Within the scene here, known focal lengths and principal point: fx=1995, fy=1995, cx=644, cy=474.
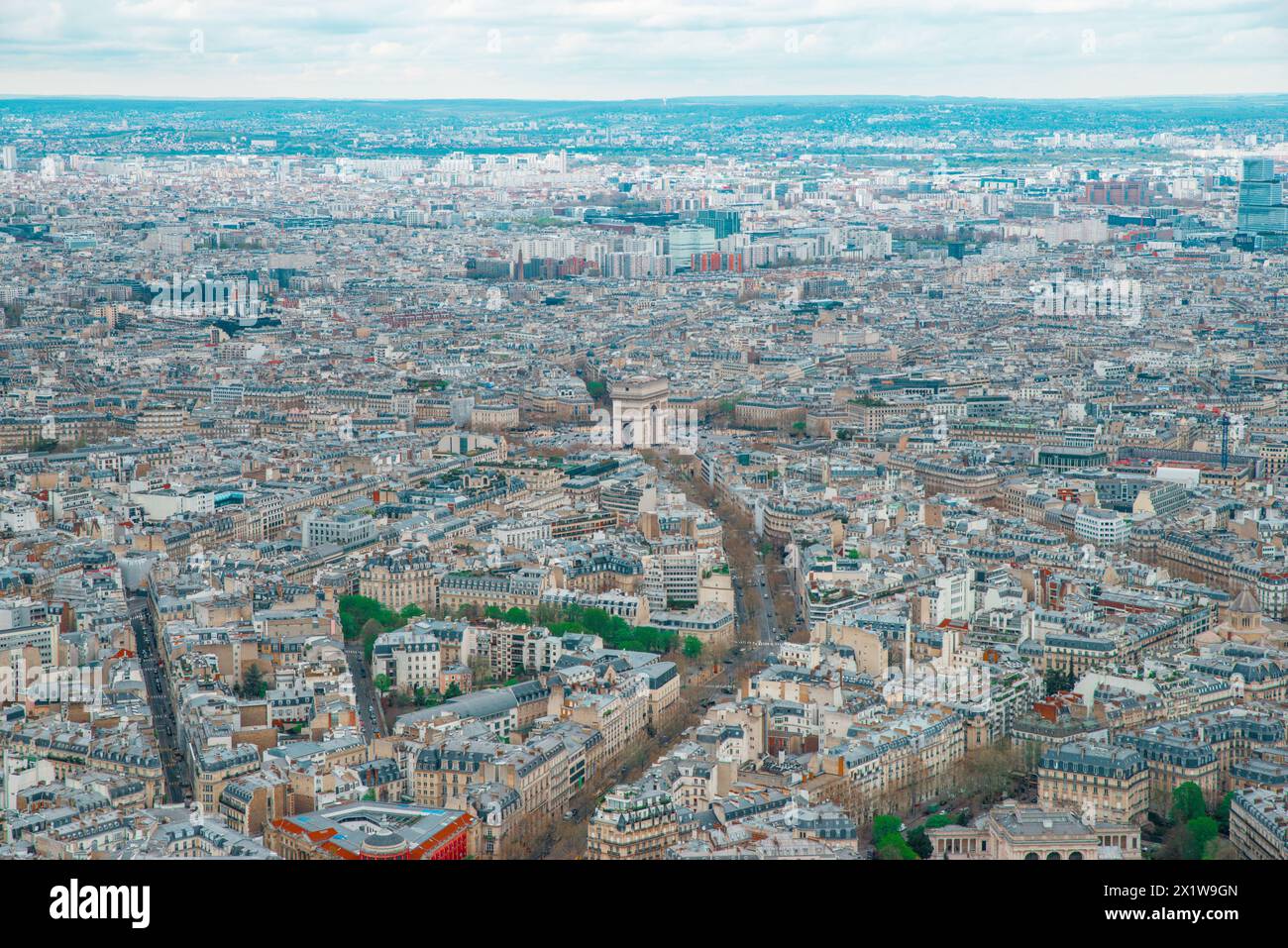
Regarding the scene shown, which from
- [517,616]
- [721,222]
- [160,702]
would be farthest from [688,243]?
[160,702]

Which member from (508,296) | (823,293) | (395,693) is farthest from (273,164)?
(395,693)

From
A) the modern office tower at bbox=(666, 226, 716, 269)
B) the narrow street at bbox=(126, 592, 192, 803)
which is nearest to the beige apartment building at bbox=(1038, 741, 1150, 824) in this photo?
the narrow street at bbox=(126, 592, 192, 803)

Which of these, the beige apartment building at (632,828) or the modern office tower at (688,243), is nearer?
the beige apartment building at (632,828)

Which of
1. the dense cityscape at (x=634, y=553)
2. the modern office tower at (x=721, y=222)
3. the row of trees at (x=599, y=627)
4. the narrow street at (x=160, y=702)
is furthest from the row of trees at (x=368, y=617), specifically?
the modern office tower at (x=721, y=222)

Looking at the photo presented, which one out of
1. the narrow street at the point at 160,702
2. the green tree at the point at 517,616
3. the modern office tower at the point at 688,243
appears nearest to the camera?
the narrow street at the point at 160,702

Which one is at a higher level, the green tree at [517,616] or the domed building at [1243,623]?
the domed building at [1243,623]

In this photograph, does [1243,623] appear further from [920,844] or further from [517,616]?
[920,844]

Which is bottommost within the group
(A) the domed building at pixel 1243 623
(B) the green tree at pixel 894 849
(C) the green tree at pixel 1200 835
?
(A) the domed building at pixel 1243 623

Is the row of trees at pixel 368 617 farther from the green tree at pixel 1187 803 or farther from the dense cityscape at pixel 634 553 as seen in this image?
the green tree at pixel 1187 803
